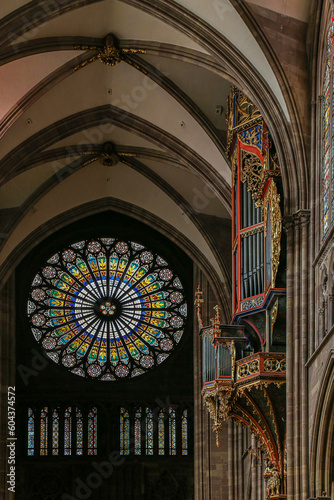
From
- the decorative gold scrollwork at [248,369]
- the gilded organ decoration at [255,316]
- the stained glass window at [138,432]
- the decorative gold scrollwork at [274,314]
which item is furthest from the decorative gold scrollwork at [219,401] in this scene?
the stained glass window at [138,432]

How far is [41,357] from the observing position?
31.2 metres

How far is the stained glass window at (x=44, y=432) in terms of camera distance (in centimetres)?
3050

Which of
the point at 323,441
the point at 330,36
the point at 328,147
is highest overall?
the point at 330,36

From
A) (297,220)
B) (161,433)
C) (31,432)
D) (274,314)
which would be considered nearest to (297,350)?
(274,314)

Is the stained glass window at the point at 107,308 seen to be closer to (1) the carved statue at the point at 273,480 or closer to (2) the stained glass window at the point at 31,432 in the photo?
(2) the stained glass window at the point at 31,432

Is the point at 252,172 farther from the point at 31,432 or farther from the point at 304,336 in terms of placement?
the point at 31,432

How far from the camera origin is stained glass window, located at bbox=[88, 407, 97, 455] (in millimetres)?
30625

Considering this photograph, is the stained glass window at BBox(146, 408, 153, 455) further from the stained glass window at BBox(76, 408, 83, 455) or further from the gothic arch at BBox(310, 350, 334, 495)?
the gothic arch at BBox(310, 350, 334, 495)

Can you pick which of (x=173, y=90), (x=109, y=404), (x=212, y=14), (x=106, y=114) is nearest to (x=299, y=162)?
(x=212, y=14)

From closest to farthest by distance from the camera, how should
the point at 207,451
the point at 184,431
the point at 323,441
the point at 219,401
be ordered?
the point at 323,441 < the point at 219,401 < the point at 207,451 < the point at 184,431

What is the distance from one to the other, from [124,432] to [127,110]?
9.04 meters

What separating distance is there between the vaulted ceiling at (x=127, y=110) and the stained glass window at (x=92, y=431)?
4.59m

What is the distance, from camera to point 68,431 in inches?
1211

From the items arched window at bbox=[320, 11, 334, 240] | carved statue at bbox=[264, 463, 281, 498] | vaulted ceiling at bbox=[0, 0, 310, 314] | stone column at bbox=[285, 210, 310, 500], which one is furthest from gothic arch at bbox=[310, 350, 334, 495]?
vaulted ceiling at bbox=[0, 0, 310, 314]
